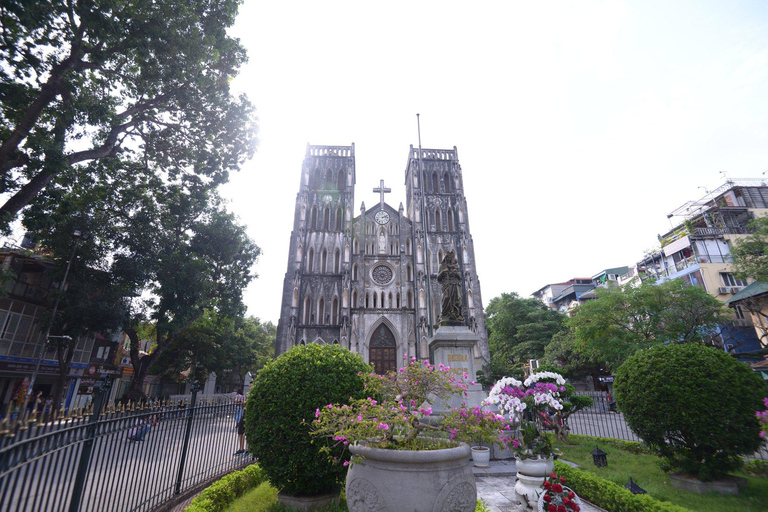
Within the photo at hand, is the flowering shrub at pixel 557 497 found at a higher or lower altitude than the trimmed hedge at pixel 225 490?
higher

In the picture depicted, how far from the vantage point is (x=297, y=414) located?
527 centimetres

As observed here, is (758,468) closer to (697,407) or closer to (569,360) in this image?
(697,407)

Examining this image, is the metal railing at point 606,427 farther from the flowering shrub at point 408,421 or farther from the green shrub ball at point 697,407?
the flowering shrub at point 408,421

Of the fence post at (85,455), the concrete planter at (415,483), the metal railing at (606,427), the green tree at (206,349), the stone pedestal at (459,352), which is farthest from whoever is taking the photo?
the green tree at (206,349)

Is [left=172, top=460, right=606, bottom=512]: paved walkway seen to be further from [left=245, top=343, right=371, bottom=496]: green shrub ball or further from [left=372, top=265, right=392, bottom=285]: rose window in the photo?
[left=372, top=265, right=392, bottom=285]: rose window

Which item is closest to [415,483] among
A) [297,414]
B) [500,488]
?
[297,414]

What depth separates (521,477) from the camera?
542 centimetres

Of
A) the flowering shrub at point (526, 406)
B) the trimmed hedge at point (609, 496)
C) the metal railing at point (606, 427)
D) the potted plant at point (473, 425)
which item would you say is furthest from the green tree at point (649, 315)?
the potted plant at point (473, 425)

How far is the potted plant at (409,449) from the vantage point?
3.60m

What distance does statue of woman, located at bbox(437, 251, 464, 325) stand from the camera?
10.6 meters

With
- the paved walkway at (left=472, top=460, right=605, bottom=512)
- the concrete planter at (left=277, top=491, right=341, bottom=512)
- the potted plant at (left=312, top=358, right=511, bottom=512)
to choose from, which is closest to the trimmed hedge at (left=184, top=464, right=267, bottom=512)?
the concrete planter at (left=277, top=491, right=341, bottom=512)

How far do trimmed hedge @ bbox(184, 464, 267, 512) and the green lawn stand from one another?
6.85 meters

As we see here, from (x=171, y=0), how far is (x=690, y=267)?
1421 inches

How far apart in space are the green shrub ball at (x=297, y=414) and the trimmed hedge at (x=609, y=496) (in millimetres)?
4092
